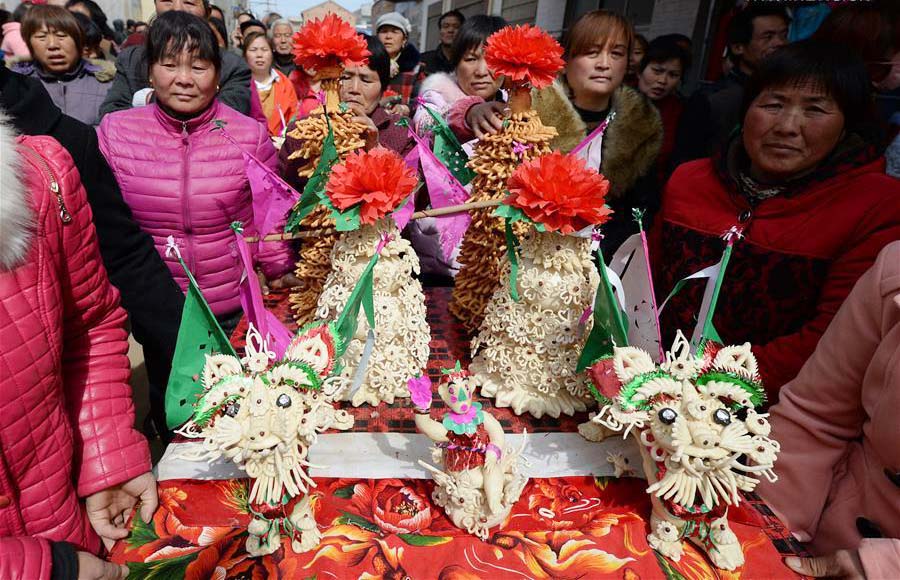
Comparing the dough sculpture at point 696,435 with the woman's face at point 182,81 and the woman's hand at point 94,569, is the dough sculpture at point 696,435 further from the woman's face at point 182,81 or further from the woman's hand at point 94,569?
Result: the woman's face at point 182,81

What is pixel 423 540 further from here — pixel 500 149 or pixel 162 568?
pixel 500 149

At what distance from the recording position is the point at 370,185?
117 cm

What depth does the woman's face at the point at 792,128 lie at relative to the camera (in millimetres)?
1232

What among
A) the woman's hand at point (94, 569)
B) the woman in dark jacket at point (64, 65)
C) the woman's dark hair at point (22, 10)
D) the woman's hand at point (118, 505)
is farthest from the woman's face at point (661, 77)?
the woman's dark hair at point (22, 10)

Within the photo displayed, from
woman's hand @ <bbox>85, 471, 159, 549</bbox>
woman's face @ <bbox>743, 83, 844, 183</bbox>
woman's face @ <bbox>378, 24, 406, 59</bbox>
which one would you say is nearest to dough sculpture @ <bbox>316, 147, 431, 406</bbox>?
woman's hand @ <bbox>85, 471, 159, 549</bbox>

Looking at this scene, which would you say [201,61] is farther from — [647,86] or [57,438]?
[647,86]

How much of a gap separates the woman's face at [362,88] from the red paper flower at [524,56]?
2.34ft

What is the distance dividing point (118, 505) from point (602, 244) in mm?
1779

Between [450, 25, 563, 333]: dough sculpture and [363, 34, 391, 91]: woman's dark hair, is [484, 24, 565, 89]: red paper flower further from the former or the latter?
[363, 34, 391, 91]: woman's dark hair

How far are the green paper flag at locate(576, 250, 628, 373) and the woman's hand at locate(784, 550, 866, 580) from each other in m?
0.48

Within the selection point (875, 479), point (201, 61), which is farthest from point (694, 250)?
point (201, 61)

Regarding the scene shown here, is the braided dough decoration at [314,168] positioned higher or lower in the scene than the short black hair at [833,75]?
lower

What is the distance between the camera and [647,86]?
2516 millimetres

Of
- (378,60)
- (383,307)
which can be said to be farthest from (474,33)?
(383,307)
